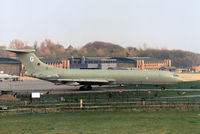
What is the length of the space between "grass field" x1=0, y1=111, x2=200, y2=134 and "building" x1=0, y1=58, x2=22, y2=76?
3321 inches

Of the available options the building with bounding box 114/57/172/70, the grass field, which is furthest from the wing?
the building with bounding box 114/57/172/70

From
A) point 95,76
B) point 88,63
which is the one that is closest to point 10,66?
point 88,63

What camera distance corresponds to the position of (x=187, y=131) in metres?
23.8

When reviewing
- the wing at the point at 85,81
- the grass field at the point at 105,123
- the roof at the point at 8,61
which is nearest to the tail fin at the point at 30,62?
the wing at the point at 85,81

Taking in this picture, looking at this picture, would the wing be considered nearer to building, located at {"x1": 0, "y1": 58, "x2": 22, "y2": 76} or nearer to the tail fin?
the tail fin

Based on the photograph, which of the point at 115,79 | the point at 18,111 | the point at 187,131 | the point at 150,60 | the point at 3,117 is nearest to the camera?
the point at 187,131

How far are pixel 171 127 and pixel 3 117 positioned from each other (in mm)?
16871

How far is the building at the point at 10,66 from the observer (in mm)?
113000

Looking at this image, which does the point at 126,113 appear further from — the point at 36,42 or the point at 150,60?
the point at 36,42

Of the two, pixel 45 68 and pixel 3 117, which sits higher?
pixel 45 68

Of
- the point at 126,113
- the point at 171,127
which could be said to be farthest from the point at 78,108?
the point at 171,127

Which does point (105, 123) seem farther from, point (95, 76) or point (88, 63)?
point (88, 63)

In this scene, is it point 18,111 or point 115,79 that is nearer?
point 18,111

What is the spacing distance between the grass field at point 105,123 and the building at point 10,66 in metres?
84.3
